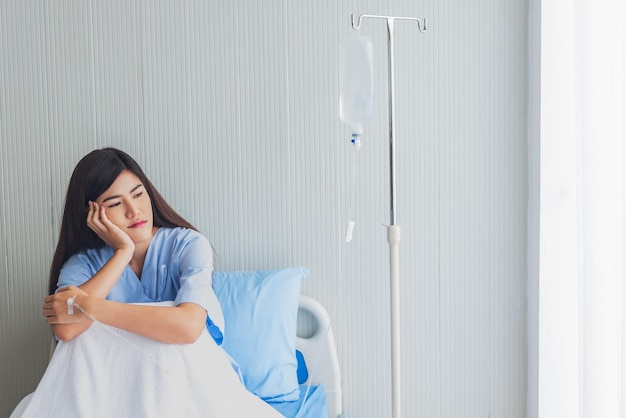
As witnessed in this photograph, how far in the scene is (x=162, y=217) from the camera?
1731mm

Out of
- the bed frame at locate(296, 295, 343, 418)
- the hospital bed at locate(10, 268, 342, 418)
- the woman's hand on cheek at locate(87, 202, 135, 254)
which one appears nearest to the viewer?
the woman's hand on cheek at locate(87, 202, 135, 254)

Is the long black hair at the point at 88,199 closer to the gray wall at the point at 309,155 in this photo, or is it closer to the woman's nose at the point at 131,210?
the woman's nose at the point at 131,210

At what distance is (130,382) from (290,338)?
1.82ft

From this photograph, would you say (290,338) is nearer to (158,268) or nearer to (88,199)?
(158,268)

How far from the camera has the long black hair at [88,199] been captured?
5.26 ft

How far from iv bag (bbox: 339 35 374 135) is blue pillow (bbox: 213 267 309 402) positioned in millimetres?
528

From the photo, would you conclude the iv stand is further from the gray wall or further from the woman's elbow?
the woman's elbow

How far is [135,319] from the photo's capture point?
1.40 metres

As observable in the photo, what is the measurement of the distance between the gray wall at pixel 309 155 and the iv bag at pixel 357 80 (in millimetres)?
311

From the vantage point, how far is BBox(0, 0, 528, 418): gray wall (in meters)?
1.89
